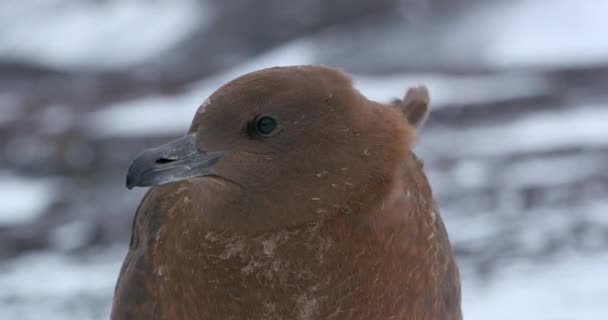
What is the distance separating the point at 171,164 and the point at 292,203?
1.14ft

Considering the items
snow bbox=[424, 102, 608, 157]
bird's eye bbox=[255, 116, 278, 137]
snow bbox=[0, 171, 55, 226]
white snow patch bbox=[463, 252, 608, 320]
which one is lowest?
white snow patch bbox=[463, 252, 608, 320]

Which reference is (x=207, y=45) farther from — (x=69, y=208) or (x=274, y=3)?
(x=69, y=208)

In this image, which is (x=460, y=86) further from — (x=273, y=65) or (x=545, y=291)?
(x=545, y=291)

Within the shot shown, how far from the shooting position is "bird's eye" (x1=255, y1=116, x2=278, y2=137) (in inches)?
121

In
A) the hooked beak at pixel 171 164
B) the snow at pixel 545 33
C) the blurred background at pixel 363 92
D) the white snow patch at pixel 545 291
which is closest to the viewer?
the hooked beak at pixel 171 164

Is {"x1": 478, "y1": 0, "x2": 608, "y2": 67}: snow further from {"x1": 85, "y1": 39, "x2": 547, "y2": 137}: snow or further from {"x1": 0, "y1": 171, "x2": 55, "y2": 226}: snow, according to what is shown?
{"x1": 0, "y1": 171, "x2": 55, "y2": 226}: snow

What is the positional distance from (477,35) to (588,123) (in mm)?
1210

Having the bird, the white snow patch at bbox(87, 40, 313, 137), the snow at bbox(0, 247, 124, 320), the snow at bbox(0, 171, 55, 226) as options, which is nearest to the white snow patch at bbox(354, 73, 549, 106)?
the white snow patch at bbox(87, 40, 313, 137)

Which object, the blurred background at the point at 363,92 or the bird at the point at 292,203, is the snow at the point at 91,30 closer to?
the blurred background at the point at 363,92

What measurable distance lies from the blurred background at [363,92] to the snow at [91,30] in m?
0.01

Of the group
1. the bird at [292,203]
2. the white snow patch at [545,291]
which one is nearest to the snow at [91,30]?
the white snow patch at [545,291]

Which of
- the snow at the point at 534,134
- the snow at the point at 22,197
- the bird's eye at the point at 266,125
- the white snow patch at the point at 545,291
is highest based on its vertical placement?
the snow at the point at 534,134

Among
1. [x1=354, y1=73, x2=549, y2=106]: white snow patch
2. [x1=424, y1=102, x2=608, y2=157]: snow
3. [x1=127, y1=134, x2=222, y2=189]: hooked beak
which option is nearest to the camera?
[x1=127, y1=134, x2=222, y2=189]: hooked beak

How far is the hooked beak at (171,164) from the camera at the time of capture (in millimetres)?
3045
